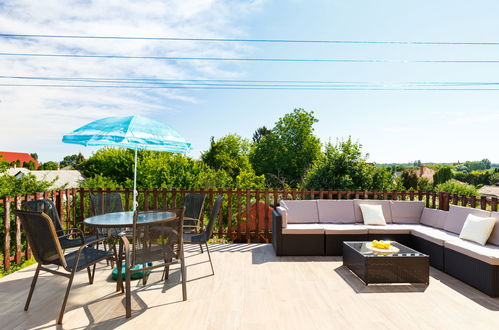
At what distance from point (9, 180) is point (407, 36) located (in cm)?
1643

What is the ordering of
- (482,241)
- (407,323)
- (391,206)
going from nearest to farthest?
(407,323)
(482,241)
(391,206)

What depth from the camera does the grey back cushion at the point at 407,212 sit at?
5438mm

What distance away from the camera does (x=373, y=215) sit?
5.21 meters

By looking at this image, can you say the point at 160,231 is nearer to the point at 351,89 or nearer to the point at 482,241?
the point at 482,241

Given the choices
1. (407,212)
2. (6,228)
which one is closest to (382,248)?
(407,212)

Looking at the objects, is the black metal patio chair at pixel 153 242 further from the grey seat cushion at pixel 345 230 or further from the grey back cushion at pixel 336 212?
the grey back cushion at pixel 336 212

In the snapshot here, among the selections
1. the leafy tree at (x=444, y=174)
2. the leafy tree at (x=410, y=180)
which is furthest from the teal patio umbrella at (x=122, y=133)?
the leafy tree at (x=444, y=174)

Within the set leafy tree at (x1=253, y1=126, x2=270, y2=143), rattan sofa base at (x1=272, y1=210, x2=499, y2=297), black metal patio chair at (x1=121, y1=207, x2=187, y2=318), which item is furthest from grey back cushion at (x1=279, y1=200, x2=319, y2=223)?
leafy tree at (x1=253, y1=126, x2=270, y2=143)

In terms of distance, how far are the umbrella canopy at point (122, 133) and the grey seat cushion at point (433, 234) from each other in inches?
150

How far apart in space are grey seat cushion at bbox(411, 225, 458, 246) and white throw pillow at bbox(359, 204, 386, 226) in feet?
1.69

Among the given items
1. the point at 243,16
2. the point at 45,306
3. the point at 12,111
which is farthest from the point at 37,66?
the point at 45,306

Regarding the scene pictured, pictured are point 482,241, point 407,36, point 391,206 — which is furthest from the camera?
point 407,36

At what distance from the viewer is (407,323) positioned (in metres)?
2.65

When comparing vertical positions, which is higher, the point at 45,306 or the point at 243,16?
the point at 243,16
